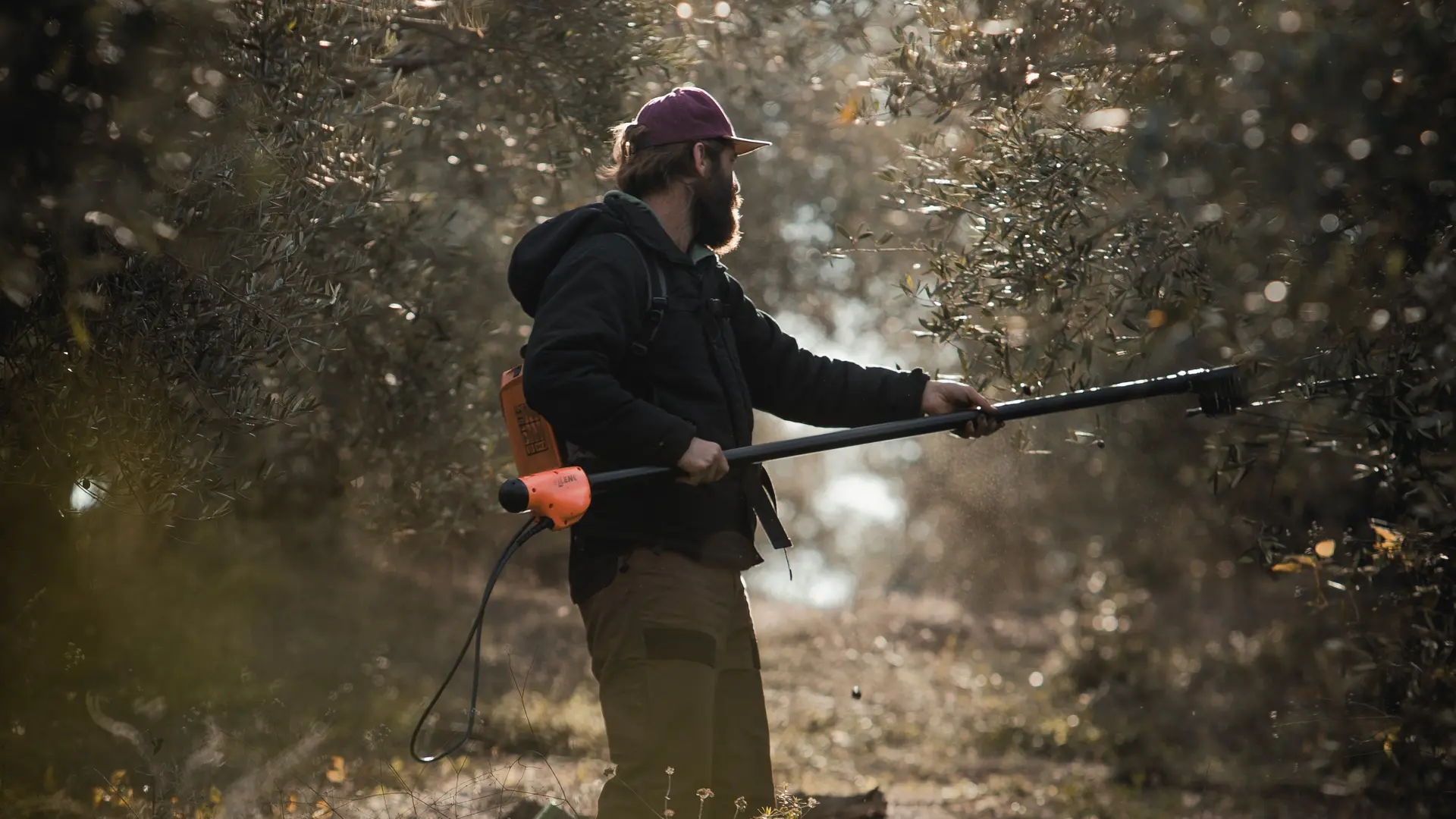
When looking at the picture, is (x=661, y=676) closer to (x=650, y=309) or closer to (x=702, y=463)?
(x=702, y=463)

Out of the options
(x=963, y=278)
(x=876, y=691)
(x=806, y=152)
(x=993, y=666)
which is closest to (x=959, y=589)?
(x=993, y=666)

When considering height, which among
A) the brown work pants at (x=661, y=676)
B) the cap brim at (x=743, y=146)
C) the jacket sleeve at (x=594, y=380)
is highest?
the cap brim at (x=743, y=146)

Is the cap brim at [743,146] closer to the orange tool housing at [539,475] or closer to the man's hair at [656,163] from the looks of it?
the man's hair at [656,163]

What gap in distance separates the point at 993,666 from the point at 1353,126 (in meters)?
12.0

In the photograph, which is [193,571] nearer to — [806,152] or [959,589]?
[806,152]

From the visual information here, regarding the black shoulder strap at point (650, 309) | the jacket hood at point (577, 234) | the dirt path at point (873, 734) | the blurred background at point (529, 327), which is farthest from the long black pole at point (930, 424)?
the dirt path at point (873, 734)

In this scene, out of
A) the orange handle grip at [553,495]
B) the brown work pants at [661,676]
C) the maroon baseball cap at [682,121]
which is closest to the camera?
the orange handle grip at [553,495]

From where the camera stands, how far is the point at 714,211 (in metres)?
4.50

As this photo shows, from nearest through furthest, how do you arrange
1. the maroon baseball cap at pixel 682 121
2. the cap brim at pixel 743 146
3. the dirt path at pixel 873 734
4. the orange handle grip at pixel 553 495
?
the orange handle grip at pixel 553 495 < the maroon baseball cap at pixel 682 121 < the cap brim at pixel 743 146 < the dirt path at pixel 873 734

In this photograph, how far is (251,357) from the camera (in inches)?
213

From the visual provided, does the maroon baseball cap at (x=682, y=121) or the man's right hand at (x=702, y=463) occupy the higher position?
the maroon baseball cap at (x=682, y=121)

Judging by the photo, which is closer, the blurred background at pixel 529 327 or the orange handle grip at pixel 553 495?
the orange handle grip at pixel 553 495

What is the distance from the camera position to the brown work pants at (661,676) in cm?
397

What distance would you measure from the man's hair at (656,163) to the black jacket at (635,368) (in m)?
0.16
